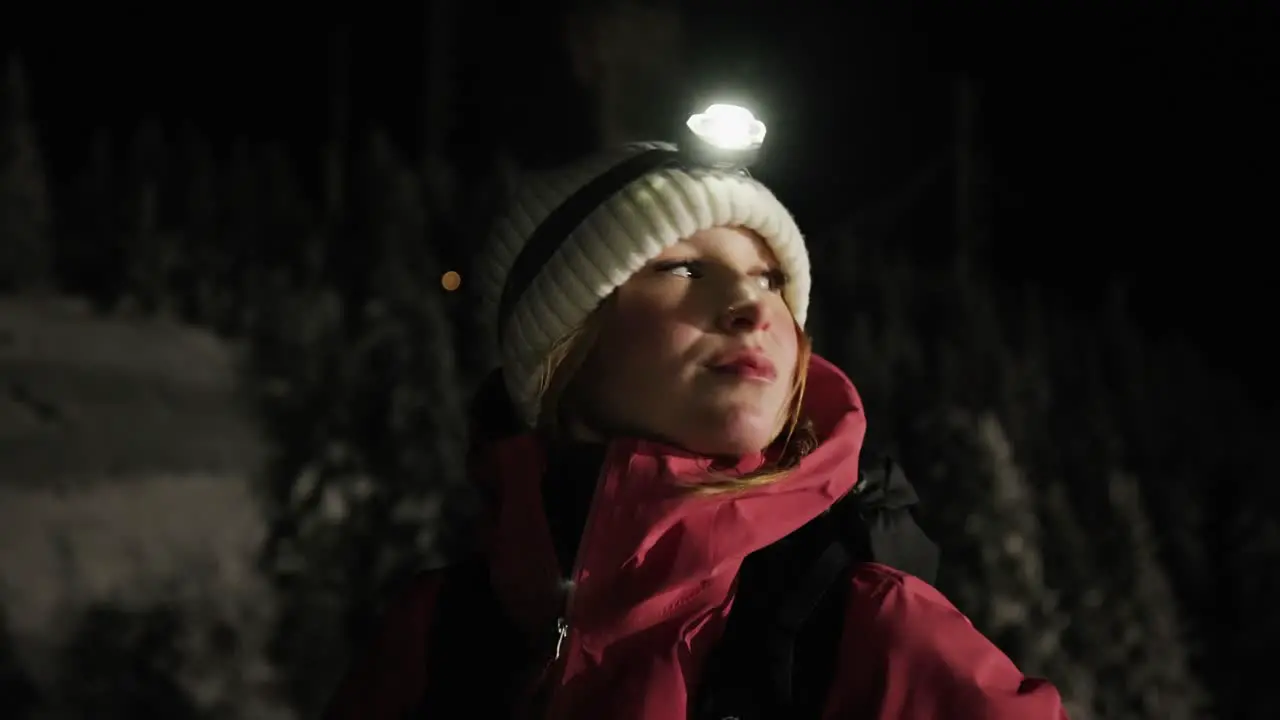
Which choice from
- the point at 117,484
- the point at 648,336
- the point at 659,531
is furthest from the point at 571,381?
the point at 117,484

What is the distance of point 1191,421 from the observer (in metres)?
2.46

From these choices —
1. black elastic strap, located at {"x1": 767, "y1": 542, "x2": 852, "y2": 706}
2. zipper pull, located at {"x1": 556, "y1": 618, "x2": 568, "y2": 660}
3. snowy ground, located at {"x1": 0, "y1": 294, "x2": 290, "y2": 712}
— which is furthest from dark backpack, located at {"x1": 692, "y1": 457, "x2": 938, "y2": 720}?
snowy ground, located at {"x1": 0, "y1": 294, "x2": 290, "y2": 712}

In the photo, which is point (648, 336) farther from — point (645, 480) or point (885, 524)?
point (885, 524)

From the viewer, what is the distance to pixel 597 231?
0.88 m

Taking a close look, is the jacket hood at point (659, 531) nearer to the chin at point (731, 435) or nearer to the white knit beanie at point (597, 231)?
the chin at point (731, 435)

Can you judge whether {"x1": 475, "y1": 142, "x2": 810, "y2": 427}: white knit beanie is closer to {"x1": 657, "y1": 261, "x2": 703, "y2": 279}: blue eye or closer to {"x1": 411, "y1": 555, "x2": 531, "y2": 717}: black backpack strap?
{"x1": 657, "y1": 261, "x2": 703, "y2": 279}: blue eye

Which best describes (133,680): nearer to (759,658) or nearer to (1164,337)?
(759,658)

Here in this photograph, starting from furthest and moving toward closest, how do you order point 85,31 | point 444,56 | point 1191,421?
point 1191,421 < point 444,56 < point 85,31

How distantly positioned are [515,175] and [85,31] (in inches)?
31.1

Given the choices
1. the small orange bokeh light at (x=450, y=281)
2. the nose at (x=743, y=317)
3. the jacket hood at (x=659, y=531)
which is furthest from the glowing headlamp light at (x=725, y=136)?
the small orange bokeh light at (x=450, y=281)

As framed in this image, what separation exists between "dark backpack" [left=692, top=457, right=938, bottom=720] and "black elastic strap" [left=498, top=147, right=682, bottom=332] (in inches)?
12.5

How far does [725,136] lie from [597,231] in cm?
15

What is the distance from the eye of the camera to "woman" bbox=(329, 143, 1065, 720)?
76 cm

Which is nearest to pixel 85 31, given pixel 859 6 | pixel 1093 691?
pixel 859 6
